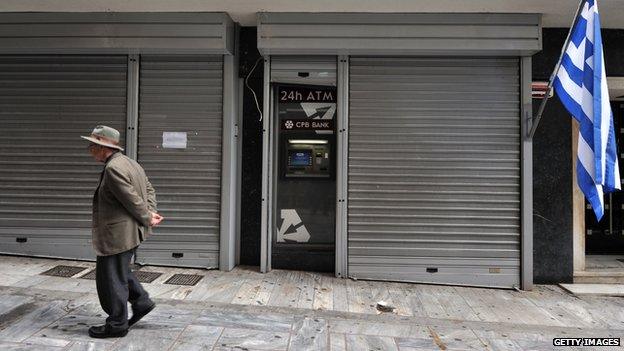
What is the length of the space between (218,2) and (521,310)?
16.5ft

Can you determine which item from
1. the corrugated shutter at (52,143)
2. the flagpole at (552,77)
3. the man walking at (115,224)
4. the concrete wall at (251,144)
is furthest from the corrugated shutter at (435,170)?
the corrugated shutter at (52,143)

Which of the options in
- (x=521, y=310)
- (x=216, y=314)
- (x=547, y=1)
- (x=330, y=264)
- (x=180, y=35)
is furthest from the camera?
(x=330, y=264)

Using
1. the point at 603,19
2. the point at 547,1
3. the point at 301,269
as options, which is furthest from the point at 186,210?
the point at 603,19

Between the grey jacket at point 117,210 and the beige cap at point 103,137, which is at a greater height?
the beige cap at point 103,137

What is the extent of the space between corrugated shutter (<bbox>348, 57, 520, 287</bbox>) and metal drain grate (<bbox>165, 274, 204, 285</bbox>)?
1982 mm

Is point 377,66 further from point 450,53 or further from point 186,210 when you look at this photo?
point 186,210

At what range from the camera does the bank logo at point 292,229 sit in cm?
628

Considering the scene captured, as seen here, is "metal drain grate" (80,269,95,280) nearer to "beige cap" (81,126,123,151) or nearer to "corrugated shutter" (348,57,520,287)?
"beige cap" (81,126,123,151)

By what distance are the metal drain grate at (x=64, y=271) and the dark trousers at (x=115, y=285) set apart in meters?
2.23

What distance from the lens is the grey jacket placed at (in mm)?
3477

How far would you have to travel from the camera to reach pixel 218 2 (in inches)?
214

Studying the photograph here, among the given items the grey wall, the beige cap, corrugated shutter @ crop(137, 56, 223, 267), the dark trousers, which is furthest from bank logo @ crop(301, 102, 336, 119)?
the dark trousers

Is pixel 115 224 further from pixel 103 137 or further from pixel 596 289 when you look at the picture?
pixel 596 289

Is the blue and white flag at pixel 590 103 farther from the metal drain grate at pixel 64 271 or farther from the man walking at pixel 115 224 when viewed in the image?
the metal drain grate at pixel 64 271
